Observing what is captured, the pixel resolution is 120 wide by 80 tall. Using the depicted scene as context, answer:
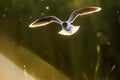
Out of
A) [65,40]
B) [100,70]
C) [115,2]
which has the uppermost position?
[115,2]

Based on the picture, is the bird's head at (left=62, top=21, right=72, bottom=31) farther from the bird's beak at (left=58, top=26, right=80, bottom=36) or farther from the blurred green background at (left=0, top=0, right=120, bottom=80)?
the blurred green background at (left=0, top=0, right=120, bottom=80)

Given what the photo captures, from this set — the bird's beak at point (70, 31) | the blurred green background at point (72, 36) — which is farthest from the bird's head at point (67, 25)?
the blurred green background at point (72, 36)

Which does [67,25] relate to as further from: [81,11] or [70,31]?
[81,11]

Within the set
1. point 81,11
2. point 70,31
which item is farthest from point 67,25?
point 81,11

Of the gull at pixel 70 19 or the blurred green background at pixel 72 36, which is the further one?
the blurred green background at pixel 72 36

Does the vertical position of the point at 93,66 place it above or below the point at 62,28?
below

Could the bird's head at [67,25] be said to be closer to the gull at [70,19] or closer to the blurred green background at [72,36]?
the gull at [70,19]

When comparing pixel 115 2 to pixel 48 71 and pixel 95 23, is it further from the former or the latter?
pixel 48 71

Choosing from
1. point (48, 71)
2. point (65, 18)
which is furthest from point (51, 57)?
point (65, 18)
